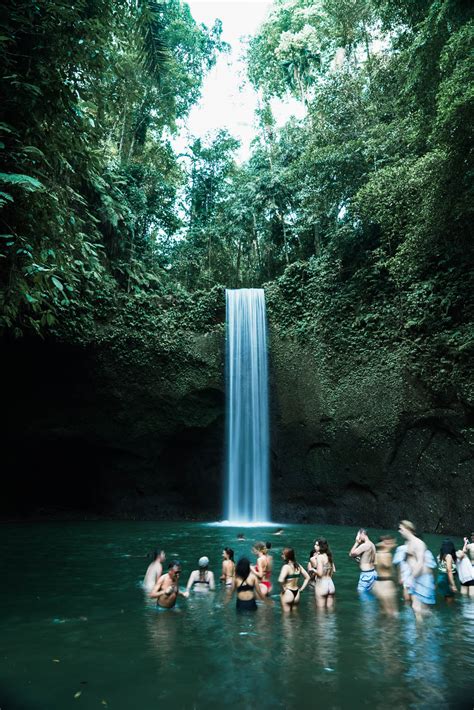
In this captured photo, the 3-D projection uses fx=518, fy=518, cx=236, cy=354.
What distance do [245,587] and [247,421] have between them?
12.9 m

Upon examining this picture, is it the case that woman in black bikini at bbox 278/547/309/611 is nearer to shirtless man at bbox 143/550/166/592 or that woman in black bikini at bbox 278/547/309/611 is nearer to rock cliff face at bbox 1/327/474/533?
shirtless man at bbox 143/550/166/592

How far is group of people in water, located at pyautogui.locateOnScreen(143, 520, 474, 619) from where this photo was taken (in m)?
7.27

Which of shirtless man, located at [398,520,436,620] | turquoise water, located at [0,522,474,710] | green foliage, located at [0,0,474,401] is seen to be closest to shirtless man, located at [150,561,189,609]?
turquoise water, located at [0,522,474,710]

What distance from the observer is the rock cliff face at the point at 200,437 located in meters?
16.5

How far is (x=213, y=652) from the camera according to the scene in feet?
18.4

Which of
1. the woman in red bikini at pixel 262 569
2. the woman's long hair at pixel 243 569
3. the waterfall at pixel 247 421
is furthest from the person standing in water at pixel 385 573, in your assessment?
the waterfall at pixel 247 421

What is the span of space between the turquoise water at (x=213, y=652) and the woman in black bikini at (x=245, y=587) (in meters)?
0.18

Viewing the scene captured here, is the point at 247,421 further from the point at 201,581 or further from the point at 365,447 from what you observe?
the point at 201,581

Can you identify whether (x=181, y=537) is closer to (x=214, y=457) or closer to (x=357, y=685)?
(x=214, y=457)

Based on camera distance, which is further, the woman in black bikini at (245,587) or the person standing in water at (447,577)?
the person standing in water at (447,577)

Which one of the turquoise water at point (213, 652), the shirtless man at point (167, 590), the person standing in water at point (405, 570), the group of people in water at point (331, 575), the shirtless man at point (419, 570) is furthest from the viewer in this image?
the person standing in water at point (405, 570)

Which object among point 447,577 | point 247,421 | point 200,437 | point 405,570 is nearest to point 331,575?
point 405,570

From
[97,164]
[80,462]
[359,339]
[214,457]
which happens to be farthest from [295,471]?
[97,164]

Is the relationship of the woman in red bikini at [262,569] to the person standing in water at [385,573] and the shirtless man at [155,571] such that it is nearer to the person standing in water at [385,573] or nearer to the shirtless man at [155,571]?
the shirtless man at [155,571]
